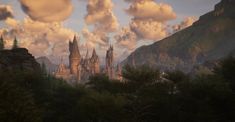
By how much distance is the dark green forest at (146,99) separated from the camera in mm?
64250

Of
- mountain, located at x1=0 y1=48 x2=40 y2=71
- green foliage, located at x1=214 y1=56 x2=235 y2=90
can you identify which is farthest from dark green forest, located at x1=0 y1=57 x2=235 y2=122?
mountain, located at x1=0 y1=48 x2=40 y2=71

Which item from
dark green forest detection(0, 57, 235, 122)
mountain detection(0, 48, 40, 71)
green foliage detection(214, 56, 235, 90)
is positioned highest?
mountain detection(0, 48, 40, 71)

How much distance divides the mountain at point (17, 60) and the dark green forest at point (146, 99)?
35.3 m

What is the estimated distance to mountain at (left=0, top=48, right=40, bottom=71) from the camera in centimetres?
11475

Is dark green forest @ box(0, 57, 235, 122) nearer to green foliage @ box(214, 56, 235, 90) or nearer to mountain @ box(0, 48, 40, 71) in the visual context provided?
green foliage @ box(214, 56, 235, 90)

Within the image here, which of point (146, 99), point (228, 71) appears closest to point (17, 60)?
point (146, 99)

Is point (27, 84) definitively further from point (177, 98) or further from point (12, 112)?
Result: point (12, 112)

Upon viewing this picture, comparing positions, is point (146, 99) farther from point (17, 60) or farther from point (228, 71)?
point (17, 60)

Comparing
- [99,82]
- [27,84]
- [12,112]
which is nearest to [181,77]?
[99,82]

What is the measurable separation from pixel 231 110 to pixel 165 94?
1401cm

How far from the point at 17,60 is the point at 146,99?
67.6 metres

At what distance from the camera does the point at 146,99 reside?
6850 centimetres

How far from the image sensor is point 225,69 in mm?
77188

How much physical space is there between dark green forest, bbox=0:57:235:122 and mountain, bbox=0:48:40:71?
35.3 meters
